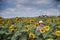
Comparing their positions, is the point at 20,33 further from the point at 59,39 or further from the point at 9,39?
the point at 59,39

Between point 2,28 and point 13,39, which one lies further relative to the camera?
point 2,28

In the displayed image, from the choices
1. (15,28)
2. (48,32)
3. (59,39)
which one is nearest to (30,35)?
(48,32)

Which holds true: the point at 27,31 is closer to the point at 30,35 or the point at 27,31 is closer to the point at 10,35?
the point at 30,35

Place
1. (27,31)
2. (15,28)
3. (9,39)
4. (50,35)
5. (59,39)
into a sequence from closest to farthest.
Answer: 1. (59,39)
2. (50,35)
3. (27,31)
4. (9,39)
5. (15,28)

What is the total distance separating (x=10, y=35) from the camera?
5758mm

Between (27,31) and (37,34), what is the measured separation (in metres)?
0.23

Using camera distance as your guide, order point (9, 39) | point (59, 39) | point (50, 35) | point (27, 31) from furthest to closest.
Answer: point (9, 39) → point (27, 31) → point (50, 35) → point (59, 39)

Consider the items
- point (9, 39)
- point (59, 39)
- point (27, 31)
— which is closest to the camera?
point (59, 39)

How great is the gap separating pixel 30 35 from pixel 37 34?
236mm

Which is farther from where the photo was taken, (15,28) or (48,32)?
(15,28)

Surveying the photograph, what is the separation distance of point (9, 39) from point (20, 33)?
536 millimetres

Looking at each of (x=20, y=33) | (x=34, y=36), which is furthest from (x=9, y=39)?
(x=34, y=36)

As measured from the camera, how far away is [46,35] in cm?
486

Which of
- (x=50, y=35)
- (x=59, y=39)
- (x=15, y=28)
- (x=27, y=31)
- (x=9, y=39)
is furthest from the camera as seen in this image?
(x=15, y=28)
